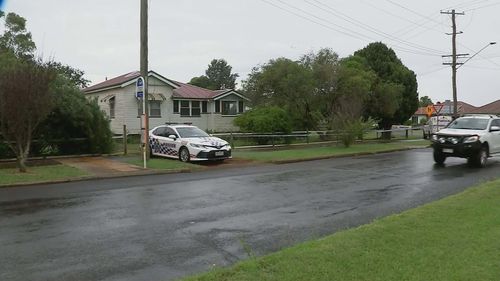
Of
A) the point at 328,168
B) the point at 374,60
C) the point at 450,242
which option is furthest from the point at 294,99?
the point at 450,242

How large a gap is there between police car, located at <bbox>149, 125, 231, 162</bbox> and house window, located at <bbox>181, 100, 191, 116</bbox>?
681 inches

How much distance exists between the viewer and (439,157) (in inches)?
742

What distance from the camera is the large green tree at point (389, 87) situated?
1473 inches

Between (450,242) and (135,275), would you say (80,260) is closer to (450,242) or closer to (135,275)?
(135,275)

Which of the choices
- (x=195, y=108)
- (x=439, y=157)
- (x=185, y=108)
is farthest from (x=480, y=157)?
(x=195, y=108)

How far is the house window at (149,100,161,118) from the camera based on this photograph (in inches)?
1410

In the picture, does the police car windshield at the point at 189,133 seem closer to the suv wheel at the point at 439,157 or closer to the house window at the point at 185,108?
the suv wheel at the point at 439,157

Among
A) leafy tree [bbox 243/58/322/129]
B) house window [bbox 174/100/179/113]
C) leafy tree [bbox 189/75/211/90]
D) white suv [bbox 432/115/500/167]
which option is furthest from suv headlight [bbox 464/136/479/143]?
leafy tree [bbox 189/75/211/90]

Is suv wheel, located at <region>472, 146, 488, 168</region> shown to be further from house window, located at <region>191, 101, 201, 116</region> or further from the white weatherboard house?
house window, located at <region>191, 101, 201, 116</region>

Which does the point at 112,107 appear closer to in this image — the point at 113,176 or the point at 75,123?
the point at 75,123

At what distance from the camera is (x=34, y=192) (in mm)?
12078

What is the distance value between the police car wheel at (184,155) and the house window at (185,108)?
19.2 meters

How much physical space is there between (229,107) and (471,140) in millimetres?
24846

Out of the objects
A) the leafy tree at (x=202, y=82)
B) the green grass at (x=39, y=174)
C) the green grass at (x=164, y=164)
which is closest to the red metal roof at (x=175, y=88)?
the green grass at (x=164, y=164)
